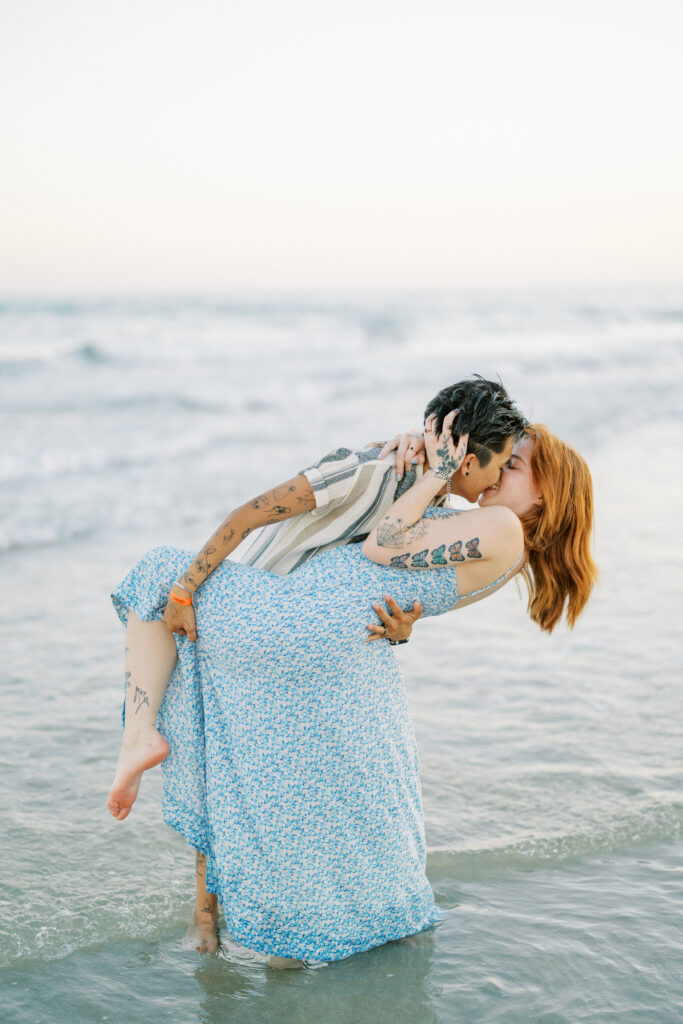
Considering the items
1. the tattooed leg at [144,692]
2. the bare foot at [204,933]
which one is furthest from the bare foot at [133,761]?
the bare foot at [204,933]

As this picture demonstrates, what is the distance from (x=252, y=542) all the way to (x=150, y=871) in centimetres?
125

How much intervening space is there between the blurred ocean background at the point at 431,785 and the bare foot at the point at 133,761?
46 cm

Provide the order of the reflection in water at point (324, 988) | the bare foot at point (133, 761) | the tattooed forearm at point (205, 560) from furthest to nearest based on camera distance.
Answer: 1. the bare foot at point (133, 761)
2. the tattooed forearm at point (205, 560)
3. the reflection in water at point (324, 988)

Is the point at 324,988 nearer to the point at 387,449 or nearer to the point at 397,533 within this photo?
the point at 397,533

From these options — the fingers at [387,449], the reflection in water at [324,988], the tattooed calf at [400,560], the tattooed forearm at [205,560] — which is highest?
the fingers at [387,449]

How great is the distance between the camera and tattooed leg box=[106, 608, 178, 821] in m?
3.06

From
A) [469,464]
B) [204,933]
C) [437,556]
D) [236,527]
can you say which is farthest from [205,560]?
[204,933]

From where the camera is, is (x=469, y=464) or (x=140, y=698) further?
(x=140, y=698)

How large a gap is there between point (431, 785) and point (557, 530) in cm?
157

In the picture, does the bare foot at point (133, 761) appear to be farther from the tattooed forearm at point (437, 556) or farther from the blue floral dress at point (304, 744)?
the tattooed forearm at point (437, 556)

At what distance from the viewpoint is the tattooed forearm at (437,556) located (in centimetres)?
284

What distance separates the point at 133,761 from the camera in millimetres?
3033

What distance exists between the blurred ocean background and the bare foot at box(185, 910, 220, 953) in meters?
0.04

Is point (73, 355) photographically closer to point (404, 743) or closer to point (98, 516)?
point (98, 516)
